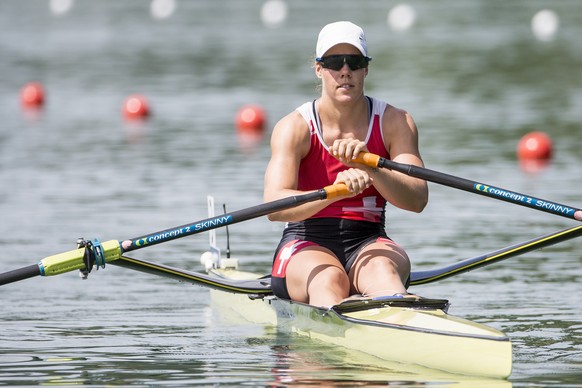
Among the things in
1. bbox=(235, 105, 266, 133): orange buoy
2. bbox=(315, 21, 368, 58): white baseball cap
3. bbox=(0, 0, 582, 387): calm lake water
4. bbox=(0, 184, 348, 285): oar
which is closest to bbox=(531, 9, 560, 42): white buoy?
bbox=(0, 0, 582, 387): calm lake water

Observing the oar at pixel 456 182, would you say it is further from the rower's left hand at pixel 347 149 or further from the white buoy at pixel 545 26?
the white buoy at pixel 545 26

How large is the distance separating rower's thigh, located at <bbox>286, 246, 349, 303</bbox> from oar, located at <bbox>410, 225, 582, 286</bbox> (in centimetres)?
85

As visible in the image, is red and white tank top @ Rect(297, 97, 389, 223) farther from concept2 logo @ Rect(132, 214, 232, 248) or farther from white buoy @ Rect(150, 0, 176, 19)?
white buoy @ Rect(150, 0, 176, 19)

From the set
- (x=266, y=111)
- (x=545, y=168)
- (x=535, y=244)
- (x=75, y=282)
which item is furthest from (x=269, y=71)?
(x=535, y=244)

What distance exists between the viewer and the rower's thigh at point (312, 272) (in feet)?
24.2

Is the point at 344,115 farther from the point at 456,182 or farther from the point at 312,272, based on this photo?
the point at 312,272

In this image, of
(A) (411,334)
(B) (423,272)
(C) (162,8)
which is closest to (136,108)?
(B) (423,272)

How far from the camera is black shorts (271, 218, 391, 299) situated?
771 centimetres

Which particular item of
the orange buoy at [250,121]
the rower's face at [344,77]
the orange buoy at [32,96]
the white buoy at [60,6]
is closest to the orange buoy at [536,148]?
the orange buoy at [250,121]

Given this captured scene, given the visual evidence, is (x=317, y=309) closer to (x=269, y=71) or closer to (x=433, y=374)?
(x=433, y=374)

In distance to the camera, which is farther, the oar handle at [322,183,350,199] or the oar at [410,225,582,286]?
the oar at [410,225,582,286]

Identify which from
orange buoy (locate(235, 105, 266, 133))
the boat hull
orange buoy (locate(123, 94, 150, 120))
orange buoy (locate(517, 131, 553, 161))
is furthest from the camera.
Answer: orange buoy (locate(123, 94, 150, 120))

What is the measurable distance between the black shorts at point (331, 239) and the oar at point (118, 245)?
478mm

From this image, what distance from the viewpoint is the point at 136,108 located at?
21500 millimetres
